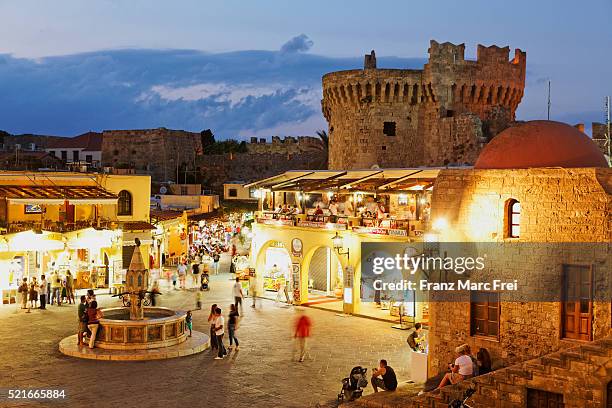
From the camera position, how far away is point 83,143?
235 ft

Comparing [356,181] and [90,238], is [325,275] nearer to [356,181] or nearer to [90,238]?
[356,181]

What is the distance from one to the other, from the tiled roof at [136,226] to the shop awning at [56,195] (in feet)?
4.89

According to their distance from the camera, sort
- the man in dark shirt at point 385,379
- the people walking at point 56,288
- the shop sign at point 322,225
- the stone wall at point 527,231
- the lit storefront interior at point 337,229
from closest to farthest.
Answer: the stone wall at point 527,231
the man in dark shirt at point 385,379
the lit storefront interior at point 337,229
the shop sign at point 322,225
the people walking at point 56,288

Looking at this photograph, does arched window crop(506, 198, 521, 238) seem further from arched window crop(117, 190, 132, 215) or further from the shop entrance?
arched window crop(117, 190, 132, 215)

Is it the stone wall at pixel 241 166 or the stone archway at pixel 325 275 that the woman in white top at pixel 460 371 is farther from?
the stone wall at pixel 241 166

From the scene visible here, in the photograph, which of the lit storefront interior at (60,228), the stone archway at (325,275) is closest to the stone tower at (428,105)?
the stone archway at (325,275)

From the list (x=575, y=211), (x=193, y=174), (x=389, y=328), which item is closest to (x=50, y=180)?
(x=389, y=328)

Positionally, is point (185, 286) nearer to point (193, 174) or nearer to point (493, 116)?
point (493, 116)

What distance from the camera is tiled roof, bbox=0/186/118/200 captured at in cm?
2880

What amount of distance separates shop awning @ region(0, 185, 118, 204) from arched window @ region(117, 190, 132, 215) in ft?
5.45

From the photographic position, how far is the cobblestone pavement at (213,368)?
1505 centimetres

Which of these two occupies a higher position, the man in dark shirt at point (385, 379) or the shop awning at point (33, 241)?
the shop awning at point (33, 241)

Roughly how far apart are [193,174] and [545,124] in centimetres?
5426

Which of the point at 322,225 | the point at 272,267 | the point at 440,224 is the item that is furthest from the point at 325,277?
the point at 440,224
